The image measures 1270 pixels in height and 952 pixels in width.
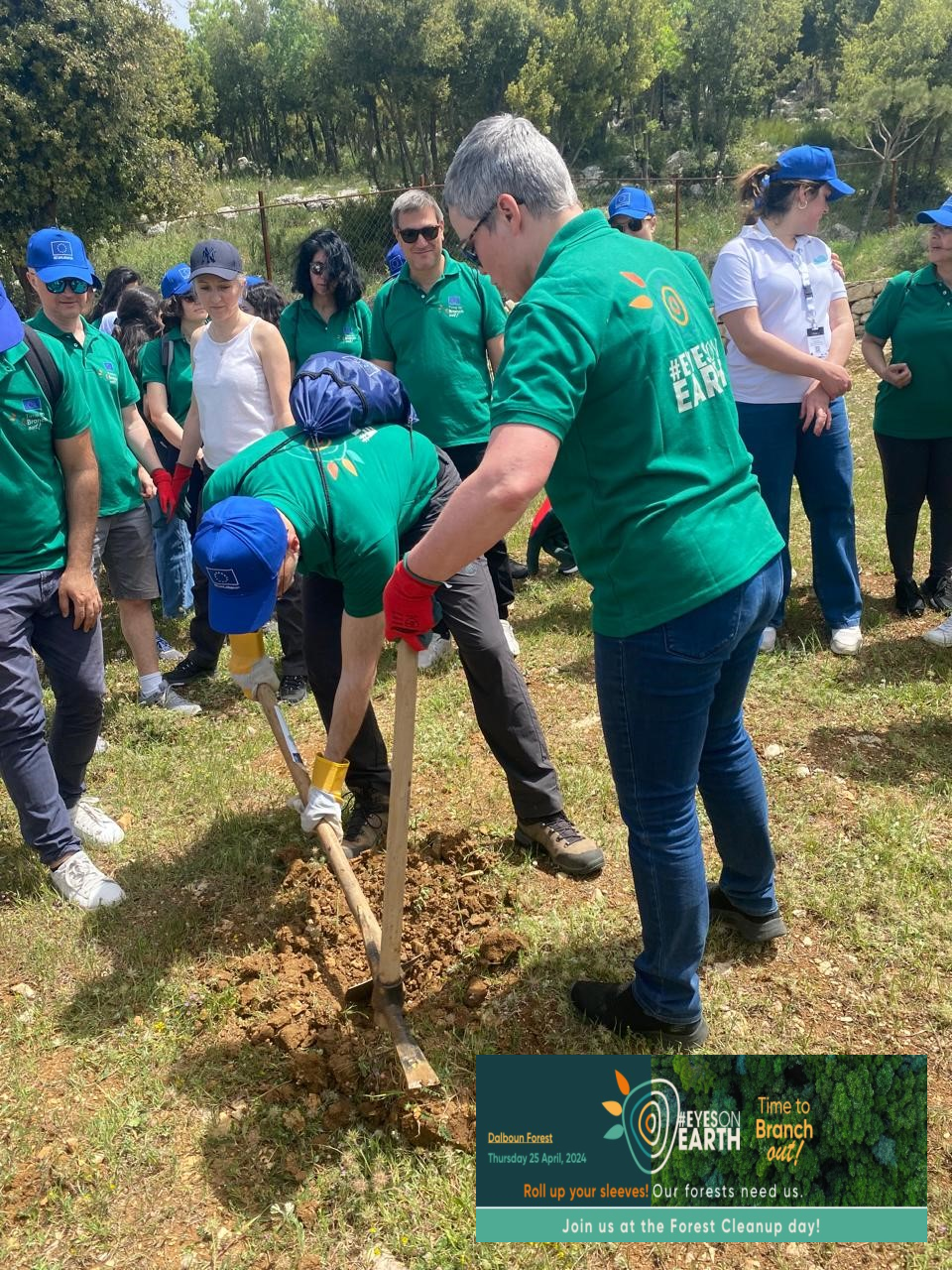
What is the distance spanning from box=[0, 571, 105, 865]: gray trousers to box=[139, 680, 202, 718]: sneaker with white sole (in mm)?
1106

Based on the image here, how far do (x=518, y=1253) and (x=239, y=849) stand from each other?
186 centimetres

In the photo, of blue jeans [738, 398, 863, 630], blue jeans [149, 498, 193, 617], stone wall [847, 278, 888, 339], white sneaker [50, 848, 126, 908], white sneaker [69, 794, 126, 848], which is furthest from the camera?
stone wall [847, 278, 888, 339]

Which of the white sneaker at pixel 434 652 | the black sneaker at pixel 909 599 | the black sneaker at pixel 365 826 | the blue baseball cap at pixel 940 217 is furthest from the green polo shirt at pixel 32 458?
the black sneaker at pixel 909 599

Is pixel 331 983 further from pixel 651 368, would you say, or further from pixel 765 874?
pixel 651 368

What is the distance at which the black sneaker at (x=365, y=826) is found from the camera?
338 centimetres

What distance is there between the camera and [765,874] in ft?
8.64

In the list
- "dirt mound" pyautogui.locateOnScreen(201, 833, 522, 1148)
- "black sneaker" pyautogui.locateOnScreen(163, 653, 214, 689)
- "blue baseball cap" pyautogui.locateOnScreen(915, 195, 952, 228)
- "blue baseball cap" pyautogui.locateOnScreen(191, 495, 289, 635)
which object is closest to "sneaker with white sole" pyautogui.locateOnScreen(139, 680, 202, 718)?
"black sneaker" pyautogui.locateOnScreen(163, 653, 214, 689)

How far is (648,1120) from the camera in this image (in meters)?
2.12

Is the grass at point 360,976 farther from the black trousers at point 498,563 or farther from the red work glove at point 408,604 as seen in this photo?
the red work glove at point 408,604

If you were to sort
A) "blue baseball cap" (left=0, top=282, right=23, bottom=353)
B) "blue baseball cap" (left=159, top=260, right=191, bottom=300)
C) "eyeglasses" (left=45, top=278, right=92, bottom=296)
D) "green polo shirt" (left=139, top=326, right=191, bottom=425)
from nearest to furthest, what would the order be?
1. "blue baseball cap" (left=0, top=282, right=23, bottom=353)
2. "eyeglasses" (left=45, top=278, right=92, bottom=296)
3. "blue baseball cap" (left=159, top=260, right=191, bottom=300)
4. "green polo shirt" (left=139, top=326, right=191, bottom=425)

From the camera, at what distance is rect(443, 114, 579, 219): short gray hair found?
191 cm

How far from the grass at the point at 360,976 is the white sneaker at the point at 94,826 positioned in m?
0.08

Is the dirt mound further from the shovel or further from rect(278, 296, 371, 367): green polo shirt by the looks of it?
rect(278, 296, 371, 367): green polo shirt

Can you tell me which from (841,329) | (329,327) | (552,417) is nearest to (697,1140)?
(552,417)
